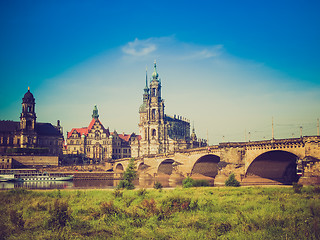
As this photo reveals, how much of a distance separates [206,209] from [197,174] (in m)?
58.0

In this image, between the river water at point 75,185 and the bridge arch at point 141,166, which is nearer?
the river water at point 75,185

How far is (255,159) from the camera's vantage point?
6178 cm

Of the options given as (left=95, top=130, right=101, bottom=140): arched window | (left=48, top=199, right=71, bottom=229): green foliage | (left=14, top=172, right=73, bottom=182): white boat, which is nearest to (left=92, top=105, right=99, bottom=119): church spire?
(left=95, top=130, right=101, bottom=140): arched window

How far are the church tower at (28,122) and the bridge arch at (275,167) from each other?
311 feet

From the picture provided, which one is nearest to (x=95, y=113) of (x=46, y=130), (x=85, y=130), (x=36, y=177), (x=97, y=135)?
(x=85, y=130)

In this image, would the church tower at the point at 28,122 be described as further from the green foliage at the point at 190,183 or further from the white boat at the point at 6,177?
the green foliage at the point at 190,183

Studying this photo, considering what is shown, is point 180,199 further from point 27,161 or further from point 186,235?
point 27,161

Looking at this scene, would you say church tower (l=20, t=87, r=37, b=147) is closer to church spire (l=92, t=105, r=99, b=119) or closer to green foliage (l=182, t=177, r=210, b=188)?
church spire (l=92, t=105, r=99, b=119)

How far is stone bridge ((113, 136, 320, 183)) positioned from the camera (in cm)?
5206

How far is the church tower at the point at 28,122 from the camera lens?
128 metres

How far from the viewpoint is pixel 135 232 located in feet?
67.1

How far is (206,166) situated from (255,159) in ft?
→ 87.7

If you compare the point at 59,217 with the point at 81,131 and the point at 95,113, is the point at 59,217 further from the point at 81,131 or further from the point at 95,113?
the point at 95,113

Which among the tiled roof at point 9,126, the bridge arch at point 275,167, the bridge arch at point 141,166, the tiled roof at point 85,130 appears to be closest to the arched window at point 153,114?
the tiled roof at point 85,130
